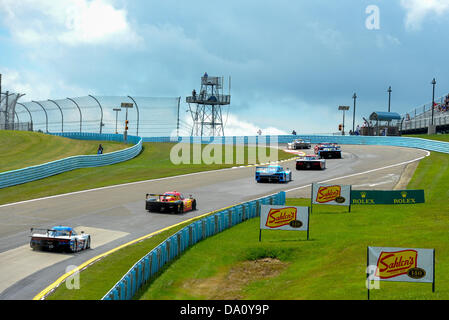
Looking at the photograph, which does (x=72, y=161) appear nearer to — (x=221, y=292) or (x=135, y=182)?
(x=135, y=182)

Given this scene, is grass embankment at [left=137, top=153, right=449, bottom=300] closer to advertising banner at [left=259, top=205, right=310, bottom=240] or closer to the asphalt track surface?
advertising banner at [left=259, top=205, right=310, bottom=240]

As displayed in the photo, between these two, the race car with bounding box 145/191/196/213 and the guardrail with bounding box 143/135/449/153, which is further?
the guardrail with bounding box 143/135/449/153

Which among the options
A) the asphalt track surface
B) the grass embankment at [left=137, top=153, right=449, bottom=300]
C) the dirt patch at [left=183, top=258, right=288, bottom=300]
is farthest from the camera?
the asphalt track surface

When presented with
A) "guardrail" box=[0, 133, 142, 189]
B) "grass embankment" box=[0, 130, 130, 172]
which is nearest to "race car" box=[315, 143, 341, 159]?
"guardrail" box=[0, 133, 142, 189]

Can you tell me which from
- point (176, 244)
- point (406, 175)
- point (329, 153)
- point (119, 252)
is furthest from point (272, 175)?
point (176, 244)

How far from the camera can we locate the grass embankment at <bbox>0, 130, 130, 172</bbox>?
4412cm

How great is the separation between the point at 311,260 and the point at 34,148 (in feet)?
134

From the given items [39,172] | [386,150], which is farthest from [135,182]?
[386,150]

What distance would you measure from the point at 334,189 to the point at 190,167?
20953 millimetres

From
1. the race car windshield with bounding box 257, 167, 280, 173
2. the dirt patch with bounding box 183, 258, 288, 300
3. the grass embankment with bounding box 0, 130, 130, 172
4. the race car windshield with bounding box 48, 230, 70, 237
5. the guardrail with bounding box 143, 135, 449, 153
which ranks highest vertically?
the guardrail with bounding box 143, 135, 449, 153

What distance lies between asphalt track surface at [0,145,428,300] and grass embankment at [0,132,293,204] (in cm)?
184

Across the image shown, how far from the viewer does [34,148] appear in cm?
5159

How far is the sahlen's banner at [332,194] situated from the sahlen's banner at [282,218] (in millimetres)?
5705

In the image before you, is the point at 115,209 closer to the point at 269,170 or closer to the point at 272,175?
the point at 272,175
